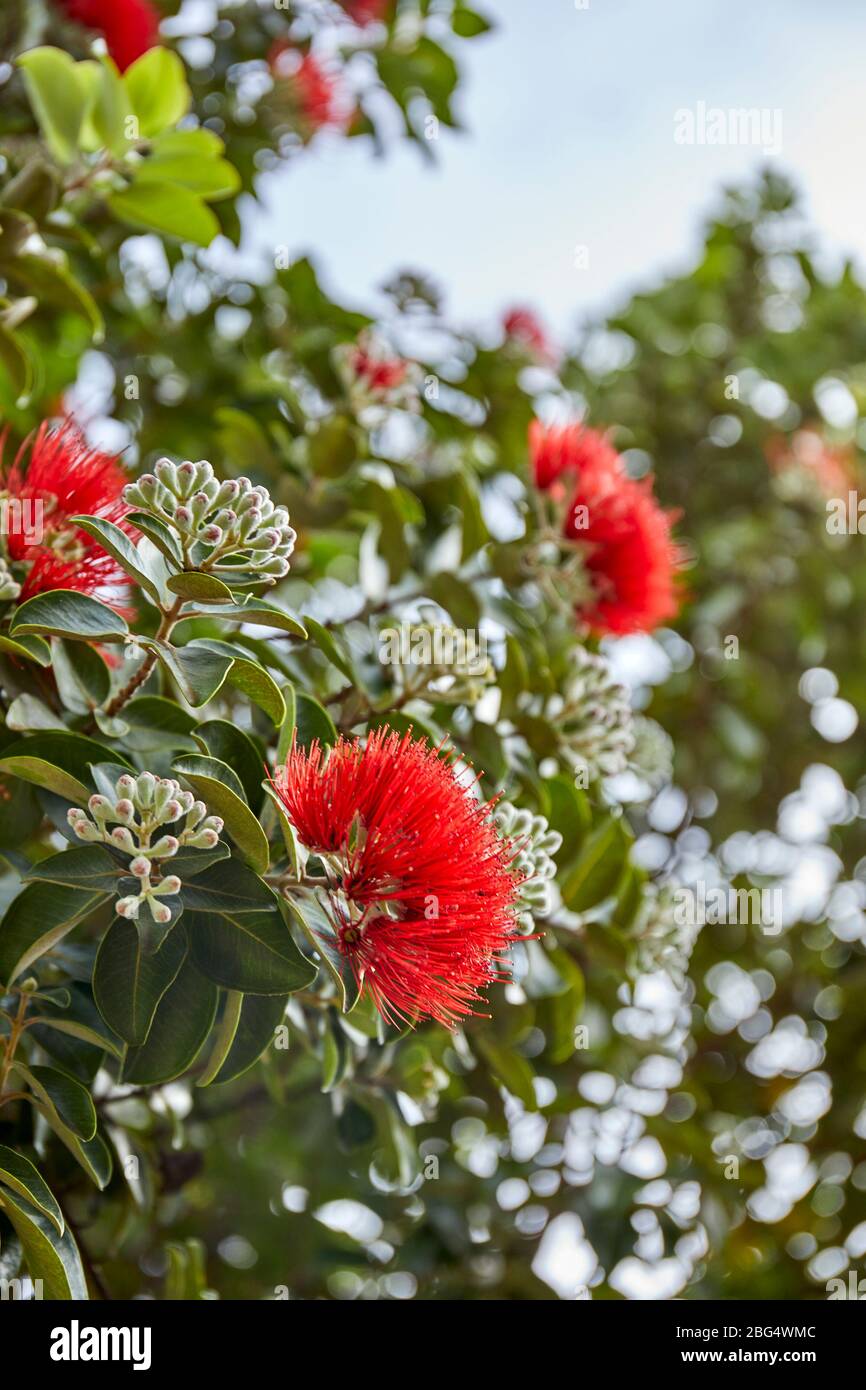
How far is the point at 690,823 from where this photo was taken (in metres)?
2.41

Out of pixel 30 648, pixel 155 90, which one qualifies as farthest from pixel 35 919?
pixel 155 90

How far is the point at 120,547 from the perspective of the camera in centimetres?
80

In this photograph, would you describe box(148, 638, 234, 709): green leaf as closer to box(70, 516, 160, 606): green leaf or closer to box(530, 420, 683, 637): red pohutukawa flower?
box(70, 516, 160, 606): green leaf

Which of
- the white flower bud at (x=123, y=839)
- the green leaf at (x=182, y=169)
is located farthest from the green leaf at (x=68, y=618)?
the green leaf at (x=182, y=169)

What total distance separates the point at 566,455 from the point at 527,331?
878 mm

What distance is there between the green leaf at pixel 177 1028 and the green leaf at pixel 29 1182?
0.08 metres

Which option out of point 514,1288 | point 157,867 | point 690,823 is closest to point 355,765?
point 157,867

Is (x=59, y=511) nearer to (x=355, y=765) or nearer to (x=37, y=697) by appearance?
(x=37, y=697)

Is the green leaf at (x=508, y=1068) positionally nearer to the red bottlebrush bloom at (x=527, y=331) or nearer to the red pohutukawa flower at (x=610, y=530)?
the red pohutukawa flower at (x=610, y=530)

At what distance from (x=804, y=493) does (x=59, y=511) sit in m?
1.76

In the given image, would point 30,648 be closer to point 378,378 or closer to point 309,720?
point 309,720

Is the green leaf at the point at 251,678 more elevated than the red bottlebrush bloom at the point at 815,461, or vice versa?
the red bottlebrush bloom at the point at 815,461

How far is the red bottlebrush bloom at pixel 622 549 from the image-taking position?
48.8 inches

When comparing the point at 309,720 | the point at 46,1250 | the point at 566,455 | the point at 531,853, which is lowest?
the point at 46,1250
